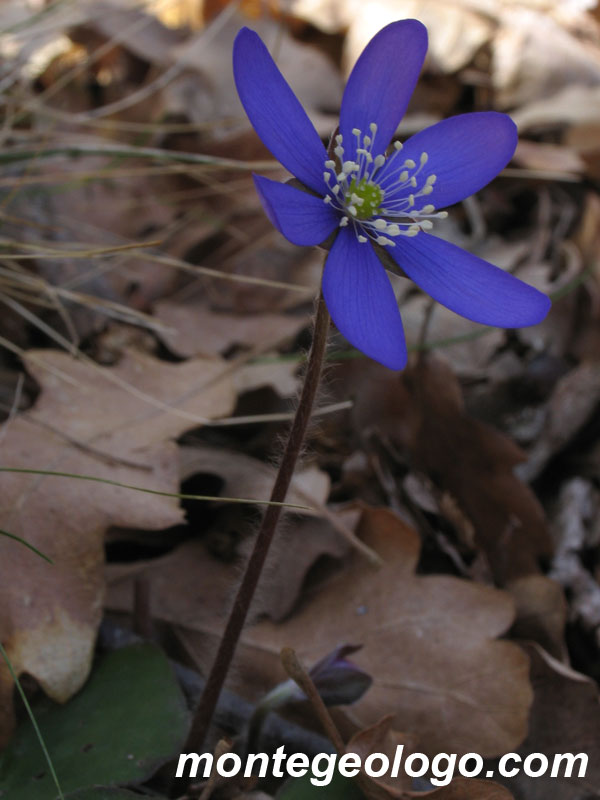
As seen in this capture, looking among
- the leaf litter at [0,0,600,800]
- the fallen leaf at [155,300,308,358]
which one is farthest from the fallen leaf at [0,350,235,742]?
the fallen leaf at [155,300,308,358]

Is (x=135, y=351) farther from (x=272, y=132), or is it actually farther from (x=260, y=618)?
(x=272, y=132)

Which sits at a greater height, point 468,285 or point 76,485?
point 468,285

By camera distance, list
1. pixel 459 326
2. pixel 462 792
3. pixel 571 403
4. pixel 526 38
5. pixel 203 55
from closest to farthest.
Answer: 1. pixel 462 792
2. pixel 571 403
3. pixel 459 326
4. pixel 203 55
5. pixel 526 38

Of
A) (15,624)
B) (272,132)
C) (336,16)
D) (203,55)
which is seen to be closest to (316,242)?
(272,132)

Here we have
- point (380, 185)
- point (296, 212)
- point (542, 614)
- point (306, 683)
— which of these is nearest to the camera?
point (296, 212)

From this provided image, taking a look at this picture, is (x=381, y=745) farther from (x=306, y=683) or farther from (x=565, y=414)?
(x=565, y=414)

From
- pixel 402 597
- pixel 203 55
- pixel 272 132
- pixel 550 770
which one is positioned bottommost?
pixel 550 770

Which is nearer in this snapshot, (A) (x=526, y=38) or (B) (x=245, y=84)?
(B) (x=245, y=84)

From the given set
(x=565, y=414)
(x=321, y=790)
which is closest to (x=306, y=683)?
(x=321, y=790)
